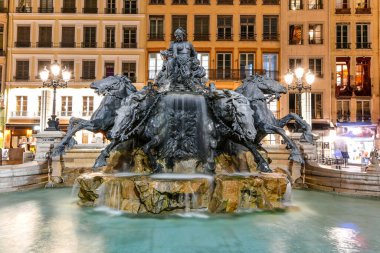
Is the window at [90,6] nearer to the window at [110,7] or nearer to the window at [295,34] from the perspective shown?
the window at [110,7]

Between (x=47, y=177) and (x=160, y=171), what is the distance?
5929mm

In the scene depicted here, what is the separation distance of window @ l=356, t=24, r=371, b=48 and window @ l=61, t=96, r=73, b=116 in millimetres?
28500

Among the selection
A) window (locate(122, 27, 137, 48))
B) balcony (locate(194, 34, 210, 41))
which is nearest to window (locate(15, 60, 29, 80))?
window (locate(122, 27, 137, 48))

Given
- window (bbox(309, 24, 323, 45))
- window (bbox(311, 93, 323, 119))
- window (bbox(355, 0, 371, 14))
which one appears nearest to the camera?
window (bbox(311, 93, 323, 119))

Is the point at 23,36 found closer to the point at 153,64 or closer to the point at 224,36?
the point at 153,64

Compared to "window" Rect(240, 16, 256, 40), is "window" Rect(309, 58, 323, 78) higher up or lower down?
lower down

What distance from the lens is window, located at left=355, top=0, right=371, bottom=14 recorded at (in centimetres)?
3547

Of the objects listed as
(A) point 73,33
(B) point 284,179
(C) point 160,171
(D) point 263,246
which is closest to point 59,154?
(C) point 160,171

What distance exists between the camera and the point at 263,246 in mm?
6543

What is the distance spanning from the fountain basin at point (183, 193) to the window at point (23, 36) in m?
32.6

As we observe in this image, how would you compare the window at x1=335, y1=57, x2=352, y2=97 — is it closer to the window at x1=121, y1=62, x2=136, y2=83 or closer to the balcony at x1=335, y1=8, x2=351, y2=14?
the balcony at x1=335, y1=8, x2=351, y2=14

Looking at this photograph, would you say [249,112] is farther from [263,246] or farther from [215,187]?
[263,246]

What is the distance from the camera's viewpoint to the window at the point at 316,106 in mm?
34969

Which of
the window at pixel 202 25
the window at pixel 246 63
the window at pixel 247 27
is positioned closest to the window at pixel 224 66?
the window at pixel 246 63
